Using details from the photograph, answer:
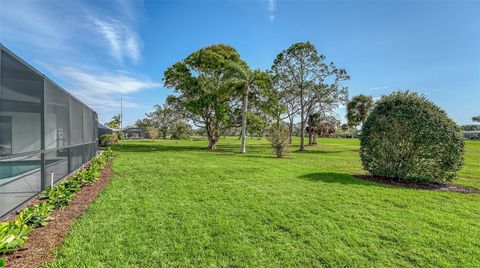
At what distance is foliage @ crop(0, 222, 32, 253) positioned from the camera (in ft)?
8.45

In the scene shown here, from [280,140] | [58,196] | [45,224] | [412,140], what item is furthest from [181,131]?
[45,224]

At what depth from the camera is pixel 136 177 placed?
23.6 ft

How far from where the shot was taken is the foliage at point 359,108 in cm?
2941

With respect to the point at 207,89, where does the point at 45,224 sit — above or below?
below

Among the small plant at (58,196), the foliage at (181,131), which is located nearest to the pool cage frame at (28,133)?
the small plant at (58,196)

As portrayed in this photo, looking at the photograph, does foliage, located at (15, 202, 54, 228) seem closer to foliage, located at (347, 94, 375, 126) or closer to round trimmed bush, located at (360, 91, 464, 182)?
round trimmed bush, located at (360, 91, 464, 182)

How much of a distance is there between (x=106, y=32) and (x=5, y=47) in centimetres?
717

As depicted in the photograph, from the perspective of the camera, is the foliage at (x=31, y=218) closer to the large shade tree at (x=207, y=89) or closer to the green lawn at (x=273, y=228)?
the green lawn at (x=273, y=228)

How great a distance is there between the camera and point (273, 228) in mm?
3555

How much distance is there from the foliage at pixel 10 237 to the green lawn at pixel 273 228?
0.44 m

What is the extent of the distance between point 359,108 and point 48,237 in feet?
106

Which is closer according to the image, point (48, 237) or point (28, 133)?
point (48, 237)

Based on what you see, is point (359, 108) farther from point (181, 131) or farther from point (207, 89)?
point (181, 131)

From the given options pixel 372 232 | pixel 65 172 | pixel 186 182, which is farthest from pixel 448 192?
pixel 65 172
